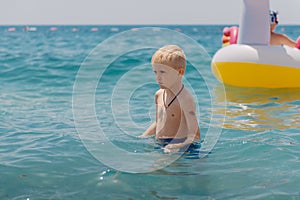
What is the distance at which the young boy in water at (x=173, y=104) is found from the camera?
345cm

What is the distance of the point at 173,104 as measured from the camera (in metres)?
3.64

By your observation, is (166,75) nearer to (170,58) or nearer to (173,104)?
(170,58)

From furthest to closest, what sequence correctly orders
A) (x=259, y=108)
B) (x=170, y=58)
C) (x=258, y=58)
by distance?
(x=258, y=58)
(x=259, y=108)
(x=170, y=58)

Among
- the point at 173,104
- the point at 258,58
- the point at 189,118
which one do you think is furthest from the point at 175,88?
the point at 258,58

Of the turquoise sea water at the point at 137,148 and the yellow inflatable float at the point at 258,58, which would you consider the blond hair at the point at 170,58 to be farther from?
the yellow inflatable float at the point at 258,58

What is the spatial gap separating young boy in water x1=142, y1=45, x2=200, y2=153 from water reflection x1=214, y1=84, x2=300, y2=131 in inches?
58.7

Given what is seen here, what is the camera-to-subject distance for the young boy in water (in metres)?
3.45

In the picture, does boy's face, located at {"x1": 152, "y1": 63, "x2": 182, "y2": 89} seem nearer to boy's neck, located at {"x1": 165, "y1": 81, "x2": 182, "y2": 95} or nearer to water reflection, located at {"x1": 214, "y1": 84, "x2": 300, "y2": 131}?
boy's neck, located at {"x1": 165, "y1": 81, "x2": 182, "y2": 95}

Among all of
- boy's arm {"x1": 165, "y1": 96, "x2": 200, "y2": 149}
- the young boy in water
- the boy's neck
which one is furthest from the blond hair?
boy's arm {"x1": 165, "y1": 96, "x2": 200, "y2": 149}

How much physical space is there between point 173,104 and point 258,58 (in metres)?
4.17

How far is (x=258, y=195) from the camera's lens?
3.04 metres

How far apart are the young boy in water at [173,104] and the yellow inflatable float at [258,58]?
406 centimetres

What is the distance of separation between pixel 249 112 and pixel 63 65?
23.7 ft

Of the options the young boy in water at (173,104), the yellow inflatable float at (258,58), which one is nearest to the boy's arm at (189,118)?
the young boy in water at (173,104)
